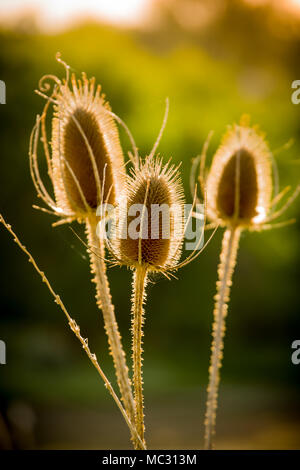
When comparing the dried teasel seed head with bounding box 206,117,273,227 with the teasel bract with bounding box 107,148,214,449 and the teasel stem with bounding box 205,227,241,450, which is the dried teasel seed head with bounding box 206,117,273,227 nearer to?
the teasel stem with bounding box 205,227,241,450

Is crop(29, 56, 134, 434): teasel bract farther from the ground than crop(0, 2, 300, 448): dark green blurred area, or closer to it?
closer to it

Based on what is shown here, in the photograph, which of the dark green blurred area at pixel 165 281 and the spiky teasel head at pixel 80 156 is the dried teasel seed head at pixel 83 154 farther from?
the dark green blurred area at pixel 165 281

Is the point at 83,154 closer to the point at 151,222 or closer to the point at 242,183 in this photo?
Result: the point at 151,222

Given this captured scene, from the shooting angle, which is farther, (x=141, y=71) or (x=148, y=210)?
(x=141, y=71)

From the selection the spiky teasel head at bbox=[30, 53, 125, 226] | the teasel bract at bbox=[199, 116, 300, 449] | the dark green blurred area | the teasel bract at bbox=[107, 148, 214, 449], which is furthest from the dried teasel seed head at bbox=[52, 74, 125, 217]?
the dark green blurred area

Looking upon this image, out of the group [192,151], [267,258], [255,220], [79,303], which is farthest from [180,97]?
[255,220]

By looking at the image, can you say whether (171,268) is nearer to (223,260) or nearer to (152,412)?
(223,260)

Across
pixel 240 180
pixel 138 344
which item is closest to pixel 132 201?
pixel 138 344

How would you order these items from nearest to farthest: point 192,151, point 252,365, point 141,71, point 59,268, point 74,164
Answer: point 74,164
point 192,151
point 59,268
point 141,71
point 252,365
